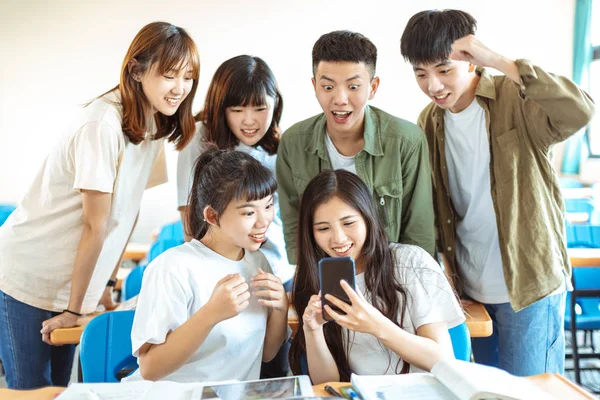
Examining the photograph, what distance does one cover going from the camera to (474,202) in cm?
197


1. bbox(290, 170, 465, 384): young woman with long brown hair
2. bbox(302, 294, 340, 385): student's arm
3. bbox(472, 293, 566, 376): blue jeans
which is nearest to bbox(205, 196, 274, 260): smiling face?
bbox(290, 170, 465, 384): young woman with long brown hair

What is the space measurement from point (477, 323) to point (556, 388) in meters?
0.55

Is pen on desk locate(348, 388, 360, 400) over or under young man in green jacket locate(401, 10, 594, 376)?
under

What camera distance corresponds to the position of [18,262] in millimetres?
1871

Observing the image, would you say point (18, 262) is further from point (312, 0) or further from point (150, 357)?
point (312, 0)

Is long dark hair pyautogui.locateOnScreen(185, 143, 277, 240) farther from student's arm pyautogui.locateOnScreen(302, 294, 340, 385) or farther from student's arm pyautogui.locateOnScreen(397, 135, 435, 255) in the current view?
student's arm pyautogui.locateOnScreen(397, 135, 435, 255)

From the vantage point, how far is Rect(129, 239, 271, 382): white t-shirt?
1505mm

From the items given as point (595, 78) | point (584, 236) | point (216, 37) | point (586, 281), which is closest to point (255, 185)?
point (586, 281)

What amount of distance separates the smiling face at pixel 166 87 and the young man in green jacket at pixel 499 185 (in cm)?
73

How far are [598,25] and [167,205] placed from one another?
4377 millimetres

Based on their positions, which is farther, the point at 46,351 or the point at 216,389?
the point at 46,351

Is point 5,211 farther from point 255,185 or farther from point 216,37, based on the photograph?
point 255,185

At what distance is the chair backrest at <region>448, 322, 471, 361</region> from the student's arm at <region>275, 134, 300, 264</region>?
24.0 inches

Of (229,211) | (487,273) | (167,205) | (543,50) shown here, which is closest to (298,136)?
(229,211)
